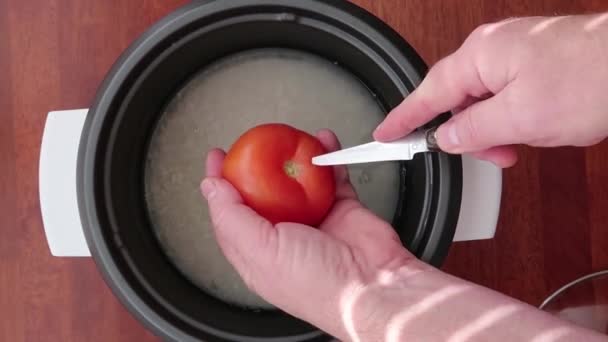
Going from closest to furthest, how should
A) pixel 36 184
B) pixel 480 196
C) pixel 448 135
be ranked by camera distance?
pixel 448 135 < pixel 480 196 < pixel 36 184

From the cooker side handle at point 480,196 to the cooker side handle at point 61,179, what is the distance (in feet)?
1.38

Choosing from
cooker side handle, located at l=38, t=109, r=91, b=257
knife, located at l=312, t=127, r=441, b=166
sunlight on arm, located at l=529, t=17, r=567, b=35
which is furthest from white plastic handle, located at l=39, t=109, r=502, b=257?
sunlight on arm, located at l=529, t=17, r=567, b=35

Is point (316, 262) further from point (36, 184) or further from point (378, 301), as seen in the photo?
point (36, 184)

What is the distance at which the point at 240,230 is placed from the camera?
54 cm

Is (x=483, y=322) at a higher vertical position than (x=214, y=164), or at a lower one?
lower

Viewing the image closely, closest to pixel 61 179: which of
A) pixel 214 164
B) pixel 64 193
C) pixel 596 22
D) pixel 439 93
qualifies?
pixel 64 193

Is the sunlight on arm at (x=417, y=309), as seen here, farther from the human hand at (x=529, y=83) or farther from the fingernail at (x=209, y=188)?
the fingernail at (x=209, y=188)

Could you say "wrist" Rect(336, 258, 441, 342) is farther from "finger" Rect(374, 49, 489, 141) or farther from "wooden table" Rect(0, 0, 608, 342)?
"wooden table" Rect(0, 0, 608, 342)

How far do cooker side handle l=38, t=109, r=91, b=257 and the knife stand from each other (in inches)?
10.9

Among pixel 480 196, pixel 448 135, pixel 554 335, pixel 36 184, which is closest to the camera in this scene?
pixel 554 335

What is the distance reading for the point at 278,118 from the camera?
740mm

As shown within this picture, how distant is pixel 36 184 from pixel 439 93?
0.59 m

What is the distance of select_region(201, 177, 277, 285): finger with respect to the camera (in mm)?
532

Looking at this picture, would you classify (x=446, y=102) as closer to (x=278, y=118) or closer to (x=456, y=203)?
(x=456, y=203)
